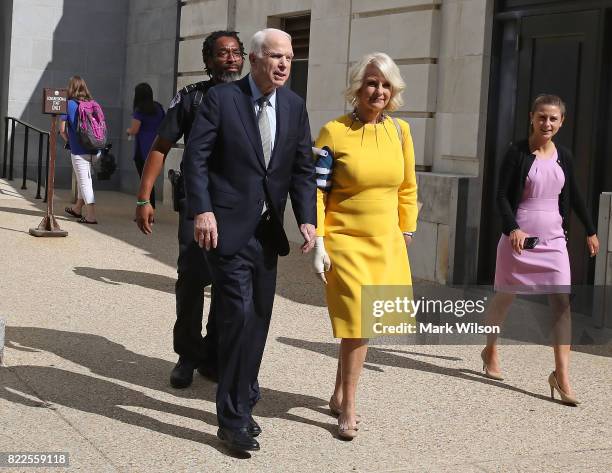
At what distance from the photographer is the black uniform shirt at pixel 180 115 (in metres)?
6.39

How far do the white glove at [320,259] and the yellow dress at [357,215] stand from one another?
6cm

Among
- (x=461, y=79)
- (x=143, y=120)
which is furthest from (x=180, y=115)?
(x=143, y=120)

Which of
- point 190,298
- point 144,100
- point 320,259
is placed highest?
point 144,100

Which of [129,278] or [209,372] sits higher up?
[129,278]

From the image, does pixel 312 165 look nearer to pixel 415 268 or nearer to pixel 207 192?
pixel 207 192

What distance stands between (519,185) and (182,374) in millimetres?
2174

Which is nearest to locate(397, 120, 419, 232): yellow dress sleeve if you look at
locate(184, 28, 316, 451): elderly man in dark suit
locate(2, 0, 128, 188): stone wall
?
locate(184, 28, 316, 451): elderly man in dark suit

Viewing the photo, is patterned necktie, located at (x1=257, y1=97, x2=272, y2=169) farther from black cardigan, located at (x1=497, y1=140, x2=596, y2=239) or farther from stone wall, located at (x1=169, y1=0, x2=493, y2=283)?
stone wall, located at (x1=169, y1=0, x2=493, y2=283)

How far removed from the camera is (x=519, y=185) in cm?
677

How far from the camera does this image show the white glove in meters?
5.59

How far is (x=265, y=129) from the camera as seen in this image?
5.46 meters

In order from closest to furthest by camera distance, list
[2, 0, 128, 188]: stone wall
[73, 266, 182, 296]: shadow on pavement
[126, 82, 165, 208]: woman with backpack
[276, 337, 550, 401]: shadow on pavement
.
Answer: [276, 337, 550, 401]: shadow on pavement, [73, 266, 182, 296]: shadow on pavement, [126, 82, 165, 208]: woman with backpack, [2, 0, 128, 188]: stone wall

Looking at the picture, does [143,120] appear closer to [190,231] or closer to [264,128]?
[190,231]

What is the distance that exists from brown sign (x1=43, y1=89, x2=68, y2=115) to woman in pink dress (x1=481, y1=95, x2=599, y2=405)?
24.9 ft
